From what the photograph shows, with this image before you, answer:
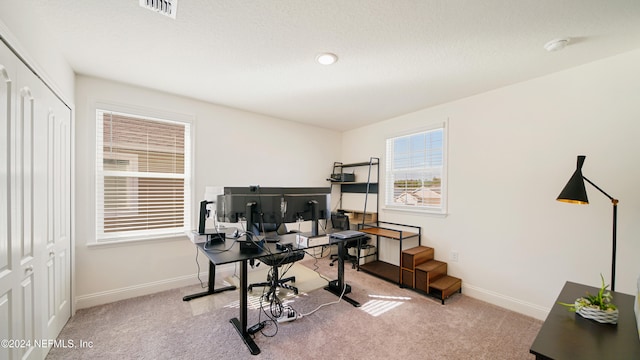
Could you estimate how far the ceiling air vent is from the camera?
58.0 inches

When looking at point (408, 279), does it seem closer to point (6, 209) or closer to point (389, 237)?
point (389, 237)

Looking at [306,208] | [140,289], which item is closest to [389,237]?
[306,208]

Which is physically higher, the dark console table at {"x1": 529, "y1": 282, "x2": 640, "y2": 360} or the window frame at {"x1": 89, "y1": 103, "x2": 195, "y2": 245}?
the window frame at {"x1": 89, "y1": 103, "x2": 195, "y2": 245}

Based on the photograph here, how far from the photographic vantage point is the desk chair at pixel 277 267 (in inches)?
91.0

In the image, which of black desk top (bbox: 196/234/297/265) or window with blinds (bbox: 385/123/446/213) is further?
window with blinds (bbox: 385/123/446/213)

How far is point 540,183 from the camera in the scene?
2.40m

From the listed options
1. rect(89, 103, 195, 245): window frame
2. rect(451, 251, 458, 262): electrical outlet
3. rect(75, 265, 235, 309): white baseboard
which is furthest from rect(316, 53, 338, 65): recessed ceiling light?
rect(75, 265, 235, 309): white baseboard

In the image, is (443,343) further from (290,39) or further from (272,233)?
(290,39)

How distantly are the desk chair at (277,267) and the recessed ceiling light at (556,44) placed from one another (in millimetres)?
2701

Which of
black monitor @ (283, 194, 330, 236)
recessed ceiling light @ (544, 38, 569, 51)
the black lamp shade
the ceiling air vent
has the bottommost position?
black monitor @ (283, 194, 330, 236)

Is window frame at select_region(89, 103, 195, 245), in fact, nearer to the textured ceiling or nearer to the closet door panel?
the textured ceiling

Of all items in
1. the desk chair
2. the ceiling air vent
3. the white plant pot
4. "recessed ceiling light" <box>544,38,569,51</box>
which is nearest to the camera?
the white plant pot

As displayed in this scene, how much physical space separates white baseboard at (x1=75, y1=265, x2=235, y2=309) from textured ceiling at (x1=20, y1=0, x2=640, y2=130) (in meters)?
2.37

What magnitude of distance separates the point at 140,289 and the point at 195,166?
159 cm
